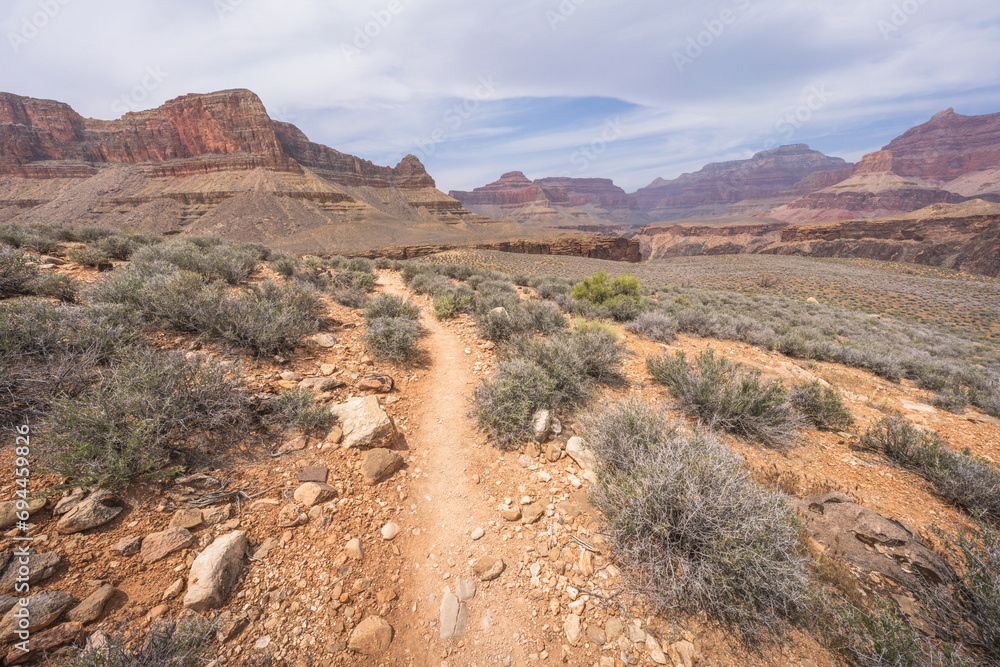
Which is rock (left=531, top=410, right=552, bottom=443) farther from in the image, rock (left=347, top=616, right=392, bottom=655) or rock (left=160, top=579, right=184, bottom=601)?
rock (left=160, top=579, right=184, bottom=601)

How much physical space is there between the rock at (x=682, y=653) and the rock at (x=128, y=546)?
11.7 ft

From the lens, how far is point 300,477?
3.10m

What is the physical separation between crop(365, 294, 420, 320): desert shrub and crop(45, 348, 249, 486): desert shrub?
10.3 feet

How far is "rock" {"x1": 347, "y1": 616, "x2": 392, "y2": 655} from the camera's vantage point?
2201 mm

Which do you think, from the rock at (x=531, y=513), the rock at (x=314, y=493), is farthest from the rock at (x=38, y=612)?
the rock at (x=531, y=513)

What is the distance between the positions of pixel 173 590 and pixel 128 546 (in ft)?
1.47

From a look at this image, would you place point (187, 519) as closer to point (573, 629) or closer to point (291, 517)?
point (291, 517)

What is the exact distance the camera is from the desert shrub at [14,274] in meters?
4.24

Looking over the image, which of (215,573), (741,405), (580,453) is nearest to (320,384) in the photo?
(215,573)

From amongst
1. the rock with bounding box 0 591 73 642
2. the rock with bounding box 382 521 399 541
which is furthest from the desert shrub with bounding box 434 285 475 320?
the rock with bounding box 0 591 73 642

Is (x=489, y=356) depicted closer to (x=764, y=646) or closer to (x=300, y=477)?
(x=300, y=477)

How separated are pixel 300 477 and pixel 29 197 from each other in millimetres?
104715

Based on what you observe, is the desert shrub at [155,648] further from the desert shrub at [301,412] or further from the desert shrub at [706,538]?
the desert shrub at [706,538]

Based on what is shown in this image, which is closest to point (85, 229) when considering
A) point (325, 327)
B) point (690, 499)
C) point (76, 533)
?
point (325, 327)
